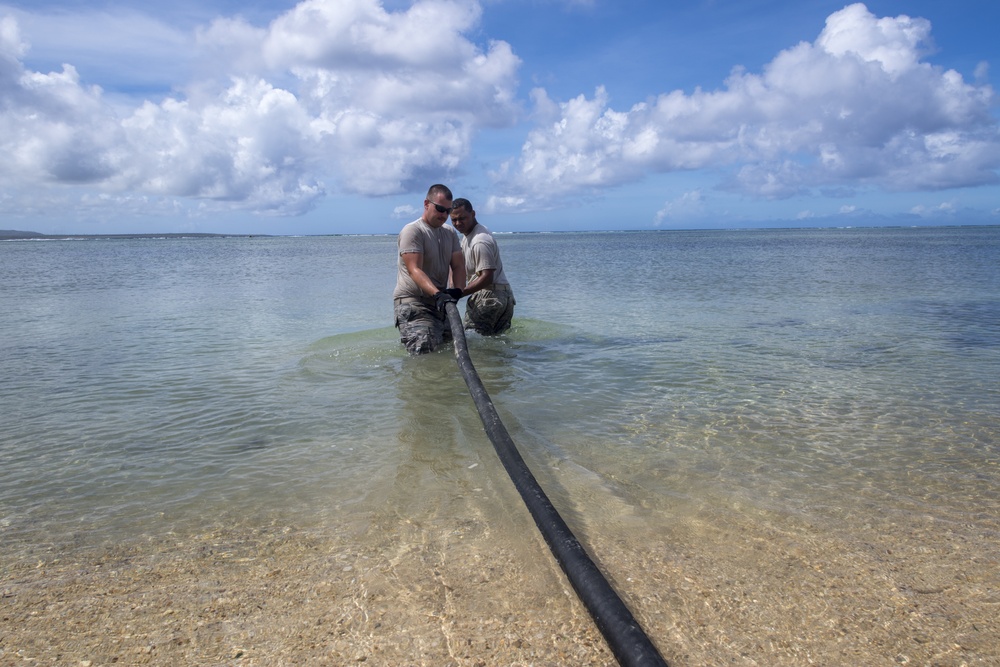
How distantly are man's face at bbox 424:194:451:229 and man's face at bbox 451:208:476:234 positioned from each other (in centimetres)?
103

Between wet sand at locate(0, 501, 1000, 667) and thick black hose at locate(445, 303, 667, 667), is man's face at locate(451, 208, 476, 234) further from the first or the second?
wet sand at locate(0, 501, 1000, 667)

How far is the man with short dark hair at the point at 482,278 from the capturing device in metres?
8.97

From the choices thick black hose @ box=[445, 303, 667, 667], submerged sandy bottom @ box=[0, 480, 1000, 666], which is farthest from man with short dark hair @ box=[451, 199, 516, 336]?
submerged sandy bottom @ box=[0, 480, 1000, 666]

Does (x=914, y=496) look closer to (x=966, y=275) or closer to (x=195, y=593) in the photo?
(x=195, y=593)

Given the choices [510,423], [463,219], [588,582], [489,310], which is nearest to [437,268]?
[463,219]

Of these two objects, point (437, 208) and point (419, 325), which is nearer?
point (437, 208)

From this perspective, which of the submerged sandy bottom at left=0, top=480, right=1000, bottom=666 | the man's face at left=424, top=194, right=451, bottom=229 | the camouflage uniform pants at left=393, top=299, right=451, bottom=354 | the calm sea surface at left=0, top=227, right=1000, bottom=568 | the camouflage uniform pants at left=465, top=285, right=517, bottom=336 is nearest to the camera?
the submerged sandy bottom at left=0, top=480, right=1000, bottom=666

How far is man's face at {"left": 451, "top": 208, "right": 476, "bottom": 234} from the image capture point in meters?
9.02

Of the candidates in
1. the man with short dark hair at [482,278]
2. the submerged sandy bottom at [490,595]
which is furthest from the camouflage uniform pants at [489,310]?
the submerged sandy bottom at [490,595]

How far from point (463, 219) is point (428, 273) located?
4.07ft

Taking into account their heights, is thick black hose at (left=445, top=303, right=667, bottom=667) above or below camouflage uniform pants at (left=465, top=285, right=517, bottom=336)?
below

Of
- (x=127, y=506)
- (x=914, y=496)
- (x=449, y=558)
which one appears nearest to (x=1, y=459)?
(x=127, y=506)

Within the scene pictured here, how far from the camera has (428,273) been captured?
27.2ft

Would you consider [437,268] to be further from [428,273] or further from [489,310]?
[489,310]
